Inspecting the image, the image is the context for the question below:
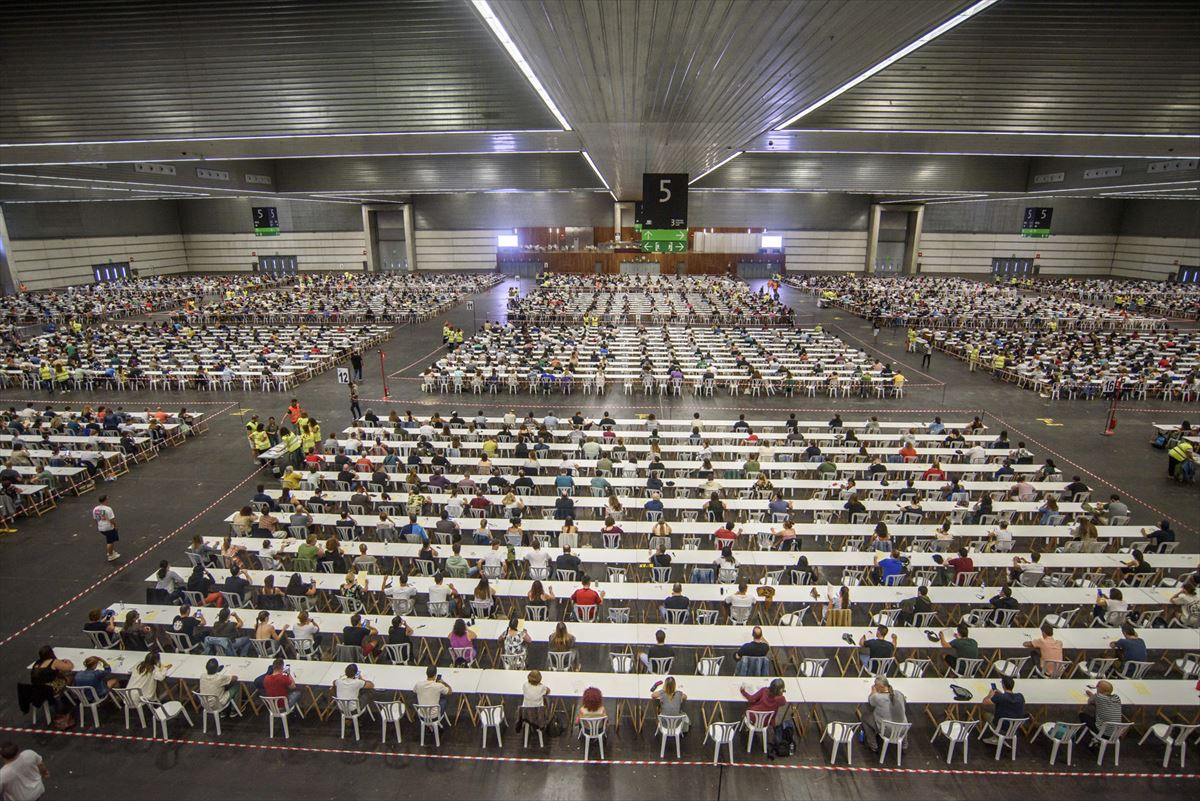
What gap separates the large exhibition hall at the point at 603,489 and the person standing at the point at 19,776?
0.03 metres

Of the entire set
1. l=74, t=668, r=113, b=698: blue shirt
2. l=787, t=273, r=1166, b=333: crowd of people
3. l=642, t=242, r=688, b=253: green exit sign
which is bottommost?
l=74, t=668, r=113, b=698: blue shirt

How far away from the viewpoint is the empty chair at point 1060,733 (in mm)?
6988

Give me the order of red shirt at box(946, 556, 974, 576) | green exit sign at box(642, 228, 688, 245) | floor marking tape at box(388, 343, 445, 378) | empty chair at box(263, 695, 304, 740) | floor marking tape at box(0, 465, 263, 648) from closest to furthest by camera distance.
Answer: empty chair at box(263, 695, 304, 740) < floor marking tape at box(0, 465, 263, 648) < red shirt at box(946, 556, 974, 576) < green exit sign at box(642, 228, 688, 245) < floor marking tape at box(388, 343, 445, 378)

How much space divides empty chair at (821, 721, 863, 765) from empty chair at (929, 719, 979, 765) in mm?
980

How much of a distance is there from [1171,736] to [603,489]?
9.05 metres

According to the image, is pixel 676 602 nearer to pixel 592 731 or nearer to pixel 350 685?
pixel 592 731

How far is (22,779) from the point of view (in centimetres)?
621

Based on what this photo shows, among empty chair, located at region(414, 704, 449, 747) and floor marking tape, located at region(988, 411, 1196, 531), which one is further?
floor marking tape, located at region(988, 411, 1196, 531)

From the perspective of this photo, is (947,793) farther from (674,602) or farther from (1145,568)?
(1145,568)

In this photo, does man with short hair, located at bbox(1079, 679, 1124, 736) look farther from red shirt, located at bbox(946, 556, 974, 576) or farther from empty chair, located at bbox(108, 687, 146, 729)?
empty chair, located at bbox(108, 687, 146, 729)

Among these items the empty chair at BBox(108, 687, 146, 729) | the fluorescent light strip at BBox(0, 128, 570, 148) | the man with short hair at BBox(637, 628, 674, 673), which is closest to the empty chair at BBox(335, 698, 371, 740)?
the empty chair at BBox(108, 687, 146, 729)

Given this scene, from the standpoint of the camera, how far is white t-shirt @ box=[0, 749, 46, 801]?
6129 mm

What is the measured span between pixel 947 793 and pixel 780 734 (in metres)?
1.84

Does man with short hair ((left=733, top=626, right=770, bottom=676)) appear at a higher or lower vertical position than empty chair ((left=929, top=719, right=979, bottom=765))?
higher
